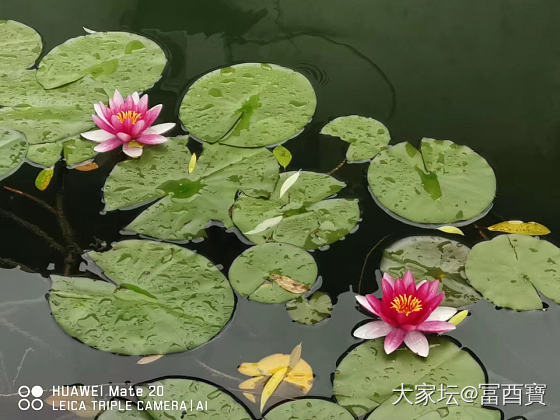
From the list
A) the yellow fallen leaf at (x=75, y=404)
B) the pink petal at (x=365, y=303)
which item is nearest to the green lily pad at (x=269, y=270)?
the pink petal at (x=365, y=303)

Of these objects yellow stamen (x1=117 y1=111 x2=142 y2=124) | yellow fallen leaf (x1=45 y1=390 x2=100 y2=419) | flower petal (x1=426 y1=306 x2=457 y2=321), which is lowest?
yellow fallen leaf (x1=45 y1=390 x2=100 y2=419)

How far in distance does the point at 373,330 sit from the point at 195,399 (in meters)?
0.47

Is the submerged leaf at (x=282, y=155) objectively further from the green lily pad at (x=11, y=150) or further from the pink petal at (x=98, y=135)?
the green lily pad at (x=11, y=150)

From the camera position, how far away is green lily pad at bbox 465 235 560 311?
1731 millimetres

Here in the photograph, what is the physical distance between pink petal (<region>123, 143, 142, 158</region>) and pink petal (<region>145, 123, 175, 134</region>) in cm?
7

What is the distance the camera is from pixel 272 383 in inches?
62.5

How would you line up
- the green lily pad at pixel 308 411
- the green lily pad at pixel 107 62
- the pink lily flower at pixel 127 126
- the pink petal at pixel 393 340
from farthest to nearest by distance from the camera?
the green lily pad at pixel 107 62 → the pink lily flower at pixel 127 126 → the pink petal at pixel 393 340 → the green lily pad at pixel 308 411

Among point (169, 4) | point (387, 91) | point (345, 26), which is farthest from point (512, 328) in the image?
point (169, 4)

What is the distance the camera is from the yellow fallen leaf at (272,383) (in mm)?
1564

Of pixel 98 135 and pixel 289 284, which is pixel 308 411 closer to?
pixel 289 284

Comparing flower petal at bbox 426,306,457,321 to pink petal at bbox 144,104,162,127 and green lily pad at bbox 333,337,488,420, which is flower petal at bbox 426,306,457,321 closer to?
green lily pad at bbox 333,337,488,420

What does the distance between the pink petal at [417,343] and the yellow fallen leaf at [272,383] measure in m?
0.31

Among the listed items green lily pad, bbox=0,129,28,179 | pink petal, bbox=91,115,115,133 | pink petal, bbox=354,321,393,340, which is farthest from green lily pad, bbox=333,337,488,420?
green lily pad, bbox=0,129,28,179

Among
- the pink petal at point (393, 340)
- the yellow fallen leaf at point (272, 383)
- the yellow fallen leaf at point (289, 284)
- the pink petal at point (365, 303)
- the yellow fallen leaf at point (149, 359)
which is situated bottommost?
the yellow fallen leaf at point (149, 359)
